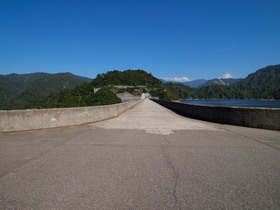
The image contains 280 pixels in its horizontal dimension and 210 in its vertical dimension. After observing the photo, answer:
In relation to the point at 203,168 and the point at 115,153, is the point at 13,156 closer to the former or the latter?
the point at 115,153

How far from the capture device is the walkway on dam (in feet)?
7.87

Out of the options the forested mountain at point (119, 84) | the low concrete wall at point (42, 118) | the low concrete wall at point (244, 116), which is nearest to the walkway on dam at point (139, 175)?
the low concrete wall at point (42, 118)

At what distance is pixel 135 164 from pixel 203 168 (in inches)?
55.3

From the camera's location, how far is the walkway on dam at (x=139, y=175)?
240cm

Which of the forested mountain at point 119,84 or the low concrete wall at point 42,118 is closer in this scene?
the low concrete wall at point 42,118

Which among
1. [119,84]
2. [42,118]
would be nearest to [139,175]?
[42,118]

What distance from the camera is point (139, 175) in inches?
125

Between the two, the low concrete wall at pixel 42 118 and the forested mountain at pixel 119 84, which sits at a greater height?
the forested mountain at pixel 119 84

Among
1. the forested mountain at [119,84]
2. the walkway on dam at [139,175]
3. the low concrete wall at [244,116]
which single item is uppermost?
the forested mountain at [119,84]

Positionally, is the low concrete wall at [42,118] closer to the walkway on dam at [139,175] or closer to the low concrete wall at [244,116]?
the walkway on dam at [139,175]

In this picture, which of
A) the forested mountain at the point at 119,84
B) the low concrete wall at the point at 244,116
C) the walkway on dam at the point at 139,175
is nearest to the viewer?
the walkway on dam at the point at 139,175

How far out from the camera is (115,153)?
4410 mm

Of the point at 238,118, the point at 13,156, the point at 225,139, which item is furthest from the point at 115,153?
the point at 238,118

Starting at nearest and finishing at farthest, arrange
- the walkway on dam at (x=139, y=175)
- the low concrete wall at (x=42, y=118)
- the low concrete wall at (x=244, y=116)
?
the walkway on dam at (x=139, y=175)
the low concrete wall at (x=42, y=118)
the low concrete wall at (x=244, y=116)
